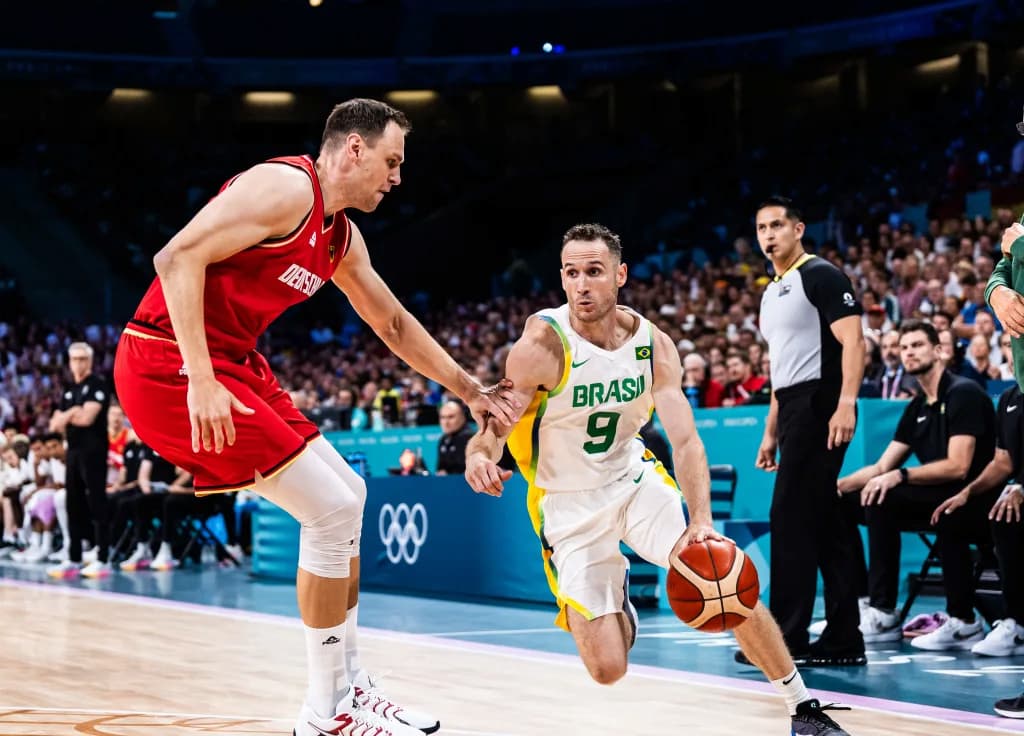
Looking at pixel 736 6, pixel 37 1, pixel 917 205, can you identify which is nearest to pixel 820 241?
pixel 917 205

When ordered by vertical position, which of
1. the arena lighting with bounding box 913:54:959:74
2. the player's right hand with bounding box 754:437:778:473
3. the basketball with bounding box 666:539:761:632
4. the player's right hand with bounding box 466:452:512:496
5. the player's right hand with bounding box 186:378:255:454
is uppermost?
the arena lighting with bounding box 913:54:959:74

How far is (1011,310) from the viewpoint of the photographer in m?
4.68

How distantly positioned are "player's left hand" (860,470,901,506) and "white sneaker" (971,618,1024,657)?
95 cm

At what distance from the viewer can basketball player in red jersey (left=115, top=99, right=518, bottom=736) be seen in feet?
13.4

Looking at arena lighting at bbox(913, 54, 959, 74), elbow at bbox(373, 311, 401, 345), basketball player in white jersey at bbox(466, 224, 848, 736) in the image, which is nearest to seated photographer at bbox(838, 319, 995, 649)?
basketball player in white jersey at bbox(466, 224, 848, 736)

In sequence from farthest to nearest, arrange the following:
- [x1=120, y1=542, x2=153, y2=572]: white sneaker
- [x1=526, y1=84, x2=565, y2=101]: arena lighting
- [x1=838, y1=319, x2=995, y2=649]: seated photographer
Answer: [x1=526, y1=84, x2=565, y2=101]: arena lighting, [x1=120, y1=542, x2=153, y2=572]: white sneaker, [x1=838, y1=319, x2=995, y2=649]: seated photographer

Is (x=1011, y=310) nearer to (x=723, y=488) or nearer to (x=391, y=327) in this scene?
(x=391, y=327)

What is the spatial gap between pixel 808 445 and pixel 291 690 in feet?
8.79

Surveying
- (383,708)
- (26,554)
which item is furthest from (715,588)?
(26,554)

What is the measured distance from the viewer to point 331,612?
167 inches

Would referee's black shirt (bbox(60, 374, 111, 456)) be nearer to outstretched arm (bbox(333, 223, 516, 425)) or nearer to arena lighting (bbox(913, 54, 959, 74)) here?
outstretched arm (bbox(333, 223, 516, 425))

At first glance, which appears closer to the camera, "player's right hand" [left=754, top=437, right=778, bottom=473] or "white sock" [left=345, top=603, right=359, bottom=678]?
"white sock" [left=345, top=603, right=359, bottom=678]

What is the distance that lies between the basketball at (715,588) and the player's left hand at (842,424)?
2.04 metres

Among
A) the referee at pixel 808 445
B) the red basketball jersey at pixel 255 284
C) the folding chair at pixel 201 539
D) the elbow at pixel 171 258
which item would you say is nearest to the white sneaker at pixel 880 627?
the referee at pixel 808 445
